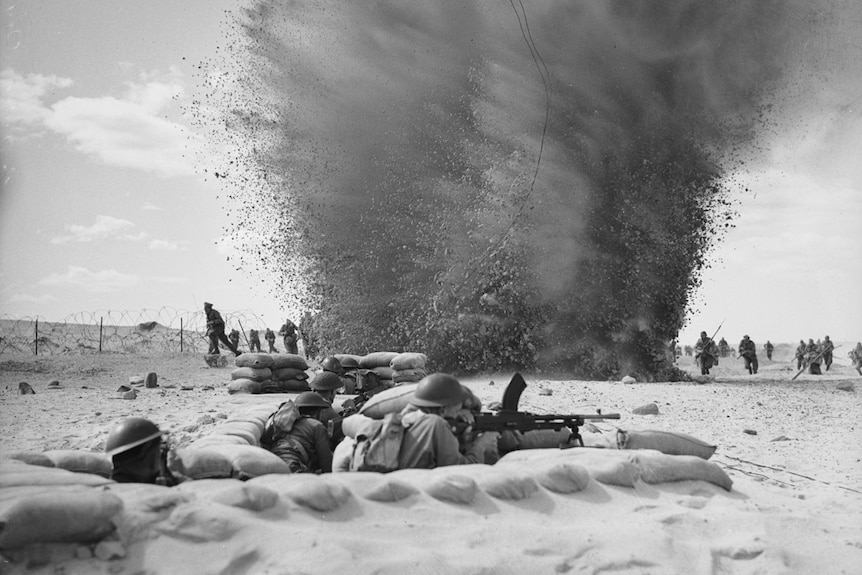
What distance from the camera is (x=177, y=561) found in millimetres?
2580

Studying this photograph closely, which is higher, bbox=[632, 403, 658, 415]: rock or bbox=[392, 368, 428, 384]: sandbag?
bbox=[392, 368, 428, 384]: sandbag

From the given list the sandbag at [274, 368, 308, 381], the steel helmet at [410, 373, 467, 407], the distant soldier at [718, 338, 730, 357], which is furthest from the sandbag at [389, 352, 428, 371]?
the distant soldier at [718, 338, 730, 357]

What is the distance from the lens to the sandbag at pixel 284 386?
1116 centimetres

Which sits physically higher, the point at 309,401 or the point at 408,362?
the point at 408,362

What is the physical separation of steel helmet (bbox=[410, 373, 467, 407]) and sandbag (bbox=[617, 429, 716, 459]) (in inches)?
53.1

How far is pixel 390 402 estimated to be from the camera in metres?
5.26

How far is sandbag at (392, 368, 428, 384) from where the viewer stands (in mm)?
10180

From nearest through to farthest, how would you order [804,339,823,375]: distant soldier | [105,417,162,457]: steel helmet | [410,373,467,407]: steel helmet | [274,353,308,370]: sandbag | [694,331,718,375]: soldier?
[105,417,162,457]: steel helmet
[410,373,467,407]: steel helmet
[274,353,308,370]: sandbag
[694,331,718,375]: soldier
[804,339,823,375]: distant soldier

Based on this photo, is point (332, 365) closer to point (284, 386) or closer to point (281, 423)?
point (284, 386)

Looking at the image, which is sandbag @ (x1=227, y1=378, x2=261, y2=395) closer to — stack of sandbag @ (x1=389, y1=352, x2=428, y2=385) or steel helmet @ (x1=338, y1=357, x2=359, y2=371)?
steel helmet @ (x1=338, y1=357, x2=359, y2=371)

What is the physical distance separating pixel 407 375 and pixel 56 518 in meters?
7.73

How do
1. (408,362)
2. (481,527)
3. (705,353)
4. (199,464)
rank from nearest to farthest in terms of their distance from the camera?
(481,527), (199,464), (408,362), (705,353)

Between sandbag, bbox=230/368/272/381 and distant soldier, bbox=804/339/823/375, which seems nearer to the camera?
sandbag, bbox=230/368/272/381

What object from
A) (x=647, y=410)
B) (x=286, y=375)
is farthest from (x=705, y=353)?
(x=286, y=375)
